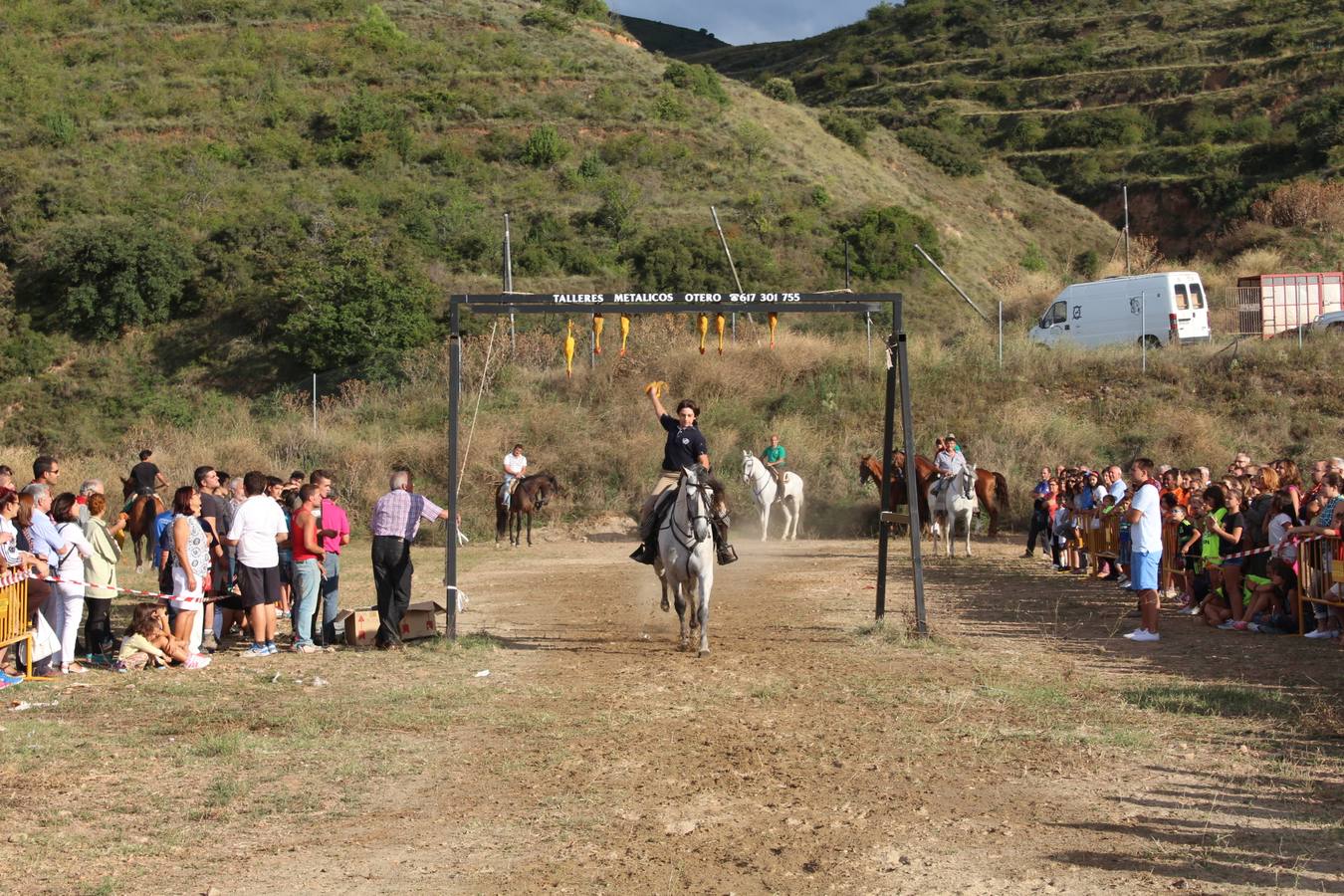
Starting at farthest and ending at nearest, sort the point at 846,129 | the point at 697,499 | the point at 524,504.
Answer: the point at 846,129, the point at 524,504, the point at 697,499

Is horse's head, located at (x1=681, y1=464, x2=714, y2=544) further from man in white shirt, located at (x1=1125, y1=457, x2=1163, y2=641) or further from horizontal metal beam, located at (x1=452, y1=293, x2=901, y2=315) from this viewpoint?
man in white shirt, located at (x1=1125, y1=457, x2=1163, y2=641)

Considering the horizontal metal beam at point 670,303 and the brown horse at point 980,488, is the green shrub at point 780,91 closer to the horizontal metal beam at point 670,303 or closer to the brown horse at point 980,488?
the brown horse at point 980,488

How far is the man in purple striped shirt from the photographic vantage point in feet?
42.9

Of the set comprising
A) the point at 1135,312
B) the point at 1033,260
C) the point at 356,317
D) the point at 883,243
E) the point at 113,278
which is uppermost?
the point at 1033,260

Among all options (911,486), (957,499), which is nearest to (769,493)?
(957,499)

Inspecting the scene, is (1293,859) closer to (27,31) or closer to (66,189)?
(66,189)

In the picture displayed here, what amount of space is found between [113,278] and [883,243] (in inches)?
1148

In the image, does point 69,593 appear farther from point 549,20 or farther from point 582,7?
point 582,7

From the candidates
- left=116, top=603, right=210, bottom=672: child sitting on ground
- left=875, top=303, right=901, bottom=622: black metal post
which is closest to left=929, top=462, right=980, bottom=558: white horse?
left=875, top=303, right=901, bottom=622: black metal post

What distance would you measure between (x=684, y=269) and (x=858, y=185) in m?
16.6

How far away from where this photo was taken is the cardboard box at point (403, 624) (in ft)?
44.4

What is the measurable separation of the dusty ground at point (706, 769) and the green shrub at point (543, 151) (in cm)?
4680

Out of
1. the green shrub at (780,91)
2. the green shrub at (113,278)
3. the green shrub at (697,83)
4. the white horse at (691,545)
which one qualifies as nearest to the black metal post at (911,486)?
the white horse at (691,545)

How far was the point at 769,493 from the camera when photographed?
2891 cm
